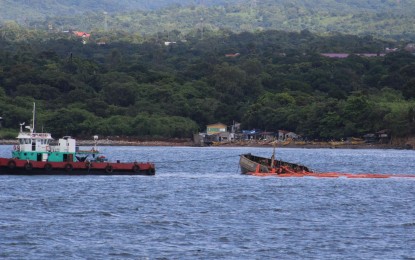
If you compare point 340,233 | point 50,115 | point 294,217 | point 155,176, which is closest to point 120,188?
point 155,176

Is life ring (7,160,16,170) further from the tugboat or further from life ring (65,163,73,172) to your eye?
life ring (65,163,73,172)

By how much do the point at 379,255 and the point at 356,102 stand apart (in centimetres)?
13918

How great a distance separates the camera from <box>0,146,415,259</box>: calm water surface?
161ft

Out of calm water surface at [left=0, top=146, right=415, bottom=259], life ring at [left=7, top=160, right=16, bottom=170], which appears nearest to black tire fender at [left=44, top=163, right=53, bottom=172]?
calm water surface at [left=0, top=146, right=415, bottom=259]

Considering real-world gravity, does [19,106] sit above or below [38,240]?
above

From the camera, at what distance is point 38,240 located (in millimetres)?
50812

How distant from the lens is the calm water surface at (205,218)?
161ft

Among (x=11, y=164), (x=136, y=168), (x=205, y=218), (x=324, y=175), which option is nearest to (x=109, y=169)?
(x=136, y=168)

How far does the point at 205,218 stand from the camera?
60.3 meters

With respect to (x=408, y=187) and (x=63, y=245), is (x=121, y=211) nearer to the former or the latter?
(x=63, y=245)

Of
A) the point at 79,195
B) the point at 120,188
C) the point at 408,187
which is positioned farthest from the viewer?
the point at 408,187

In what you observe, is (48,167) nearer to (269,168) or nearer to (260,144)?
(269,168)

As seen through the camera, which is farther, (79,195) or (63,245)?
(79,195)

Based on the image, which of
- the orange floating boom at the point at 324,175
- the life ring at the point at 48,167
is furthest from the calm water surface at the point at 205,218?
the orange floating boom at the point at 324,175
